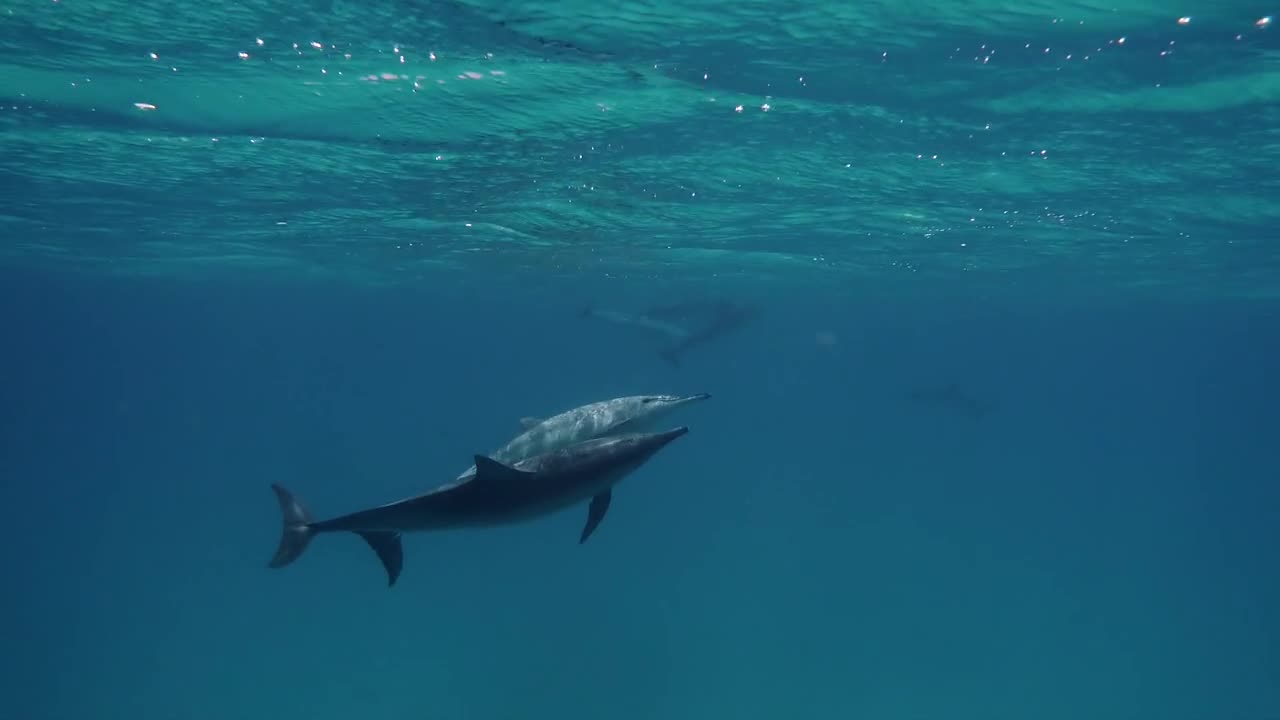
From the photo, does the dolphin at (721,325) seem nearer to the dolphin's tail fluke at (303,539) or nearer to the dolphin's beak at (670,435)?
the dolphin's tail fluke at (303,539)

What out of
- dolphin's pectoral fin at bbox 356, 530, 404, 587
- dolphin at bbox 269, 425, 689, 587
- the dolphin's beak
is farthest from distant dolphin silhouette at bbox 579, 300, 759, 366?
A: the dolphin's beak

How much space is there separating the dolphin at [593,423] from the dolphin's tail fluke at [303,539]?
0.72 meters

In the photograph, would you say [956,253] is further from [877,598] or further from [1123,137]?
[877,598]

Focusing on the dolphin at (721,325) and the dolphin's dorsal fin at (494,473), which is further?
the dolphin at (721,325)

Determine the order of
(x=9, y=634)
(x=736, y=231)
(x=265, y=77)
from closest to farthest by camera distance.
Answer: (x=265, y=77), (x=736, y=231), (x=9, y=634)

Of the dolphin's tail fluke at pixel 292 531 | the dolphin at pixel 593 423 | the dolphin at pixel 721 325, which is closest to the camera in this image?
the dolphin's tail fluke at pixel 292 531

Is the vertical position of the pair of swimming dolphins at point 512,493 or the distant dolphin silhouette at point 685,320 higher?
the pair of swimming dolphins at point 512,493

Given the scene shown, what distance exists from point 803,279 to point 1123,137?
2542cm

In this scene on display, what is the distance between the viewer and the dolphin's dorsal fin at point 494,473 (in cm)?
447

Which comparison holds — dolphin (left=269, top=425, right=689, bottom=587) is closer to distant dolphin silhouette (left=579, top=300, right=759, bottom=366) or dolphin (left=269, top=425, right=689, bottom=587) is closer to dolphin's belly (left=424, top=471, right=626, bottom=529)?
dolphin's belly (left=424, top=471, right=626, bottom=529)

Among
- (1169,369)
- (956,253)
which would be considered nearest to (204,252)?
(956,253)

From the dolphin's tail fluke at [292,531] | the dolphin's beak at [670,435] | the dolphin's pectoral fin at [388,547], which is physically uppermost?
the dolphin's beak at [670,435]

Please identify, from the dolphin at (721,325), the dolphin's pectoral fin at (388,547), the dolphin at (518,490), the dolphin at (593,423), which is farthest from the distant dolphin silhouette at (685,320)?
the dolphin at (518,490)

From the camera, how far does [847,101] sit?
13969mm
